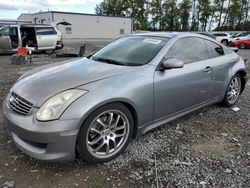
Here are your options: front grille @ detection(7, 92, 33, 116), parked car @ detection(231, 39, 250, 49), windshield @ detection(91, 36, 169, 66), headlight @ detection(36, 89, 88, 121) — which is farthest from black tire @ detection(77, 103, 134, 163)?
parked car @ detection(231, 39, 250, 49)

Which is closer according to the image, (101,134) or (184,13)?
(101,134)

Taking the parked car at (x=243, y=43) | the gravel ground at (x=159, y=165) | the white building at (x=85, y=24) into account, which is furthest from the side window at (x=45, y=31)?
the white building at (x=85, y=24)

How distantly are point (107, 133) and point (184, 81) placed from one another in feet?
4.44

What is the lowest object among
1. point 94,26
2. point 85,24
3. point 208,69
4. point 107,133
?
point 107,133

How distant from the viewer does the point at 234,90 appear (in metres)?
4.77

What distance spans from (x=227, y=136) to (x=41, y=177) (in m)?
2.56

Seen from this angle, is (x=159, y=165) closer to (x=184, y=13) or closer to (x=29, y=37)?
(x=29, y=37)

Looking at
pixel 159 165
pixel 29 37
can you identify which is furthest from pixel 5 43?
pixel 159 165

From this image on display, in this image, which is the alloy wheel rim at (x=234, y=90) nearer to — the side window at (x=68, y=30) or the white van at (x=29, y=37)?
the white van at (x=29, y=37)

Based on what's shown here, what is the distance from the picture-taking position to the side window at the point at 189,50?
136 inches

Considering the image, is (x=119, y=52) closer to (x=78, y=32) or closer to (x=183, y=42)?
(x=183, y=42)

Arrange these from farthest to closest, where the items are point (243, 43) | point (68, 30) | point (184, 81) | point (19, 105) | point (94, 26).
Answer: point (94, 26) → point (68, 30) → point (243, 43) → point (184, 81) → point (19, 105)

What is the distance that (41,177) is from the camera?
2.56 metres

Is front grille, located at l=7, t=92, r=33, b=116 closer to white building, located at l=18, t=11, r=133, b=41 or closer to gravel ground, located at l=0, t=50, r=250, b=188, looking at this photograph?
gravel ground, located at l=0, t=50, r=250, b=188
